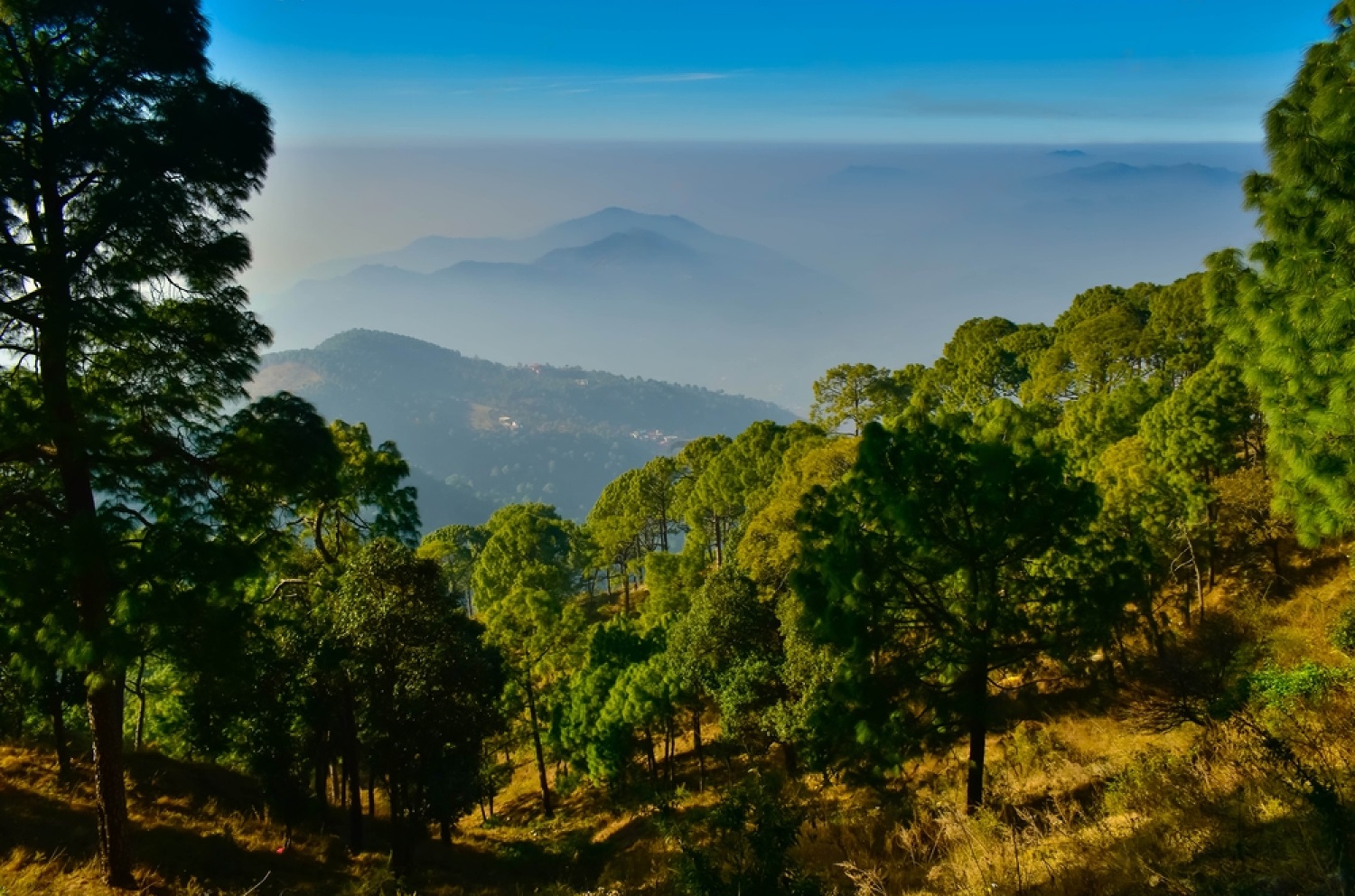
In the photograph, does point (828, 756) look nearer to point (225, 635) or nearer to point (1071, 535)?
point (1071, 535)

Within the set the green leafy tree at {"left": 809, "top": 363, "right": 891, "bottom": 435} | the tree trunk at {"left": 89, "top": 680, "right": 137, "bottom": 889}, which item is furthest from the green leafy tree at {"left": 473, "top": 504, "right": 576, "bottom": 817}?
the green leafy tree at {"left": 809, "top": 363, "right": 891, "bottom": 435}

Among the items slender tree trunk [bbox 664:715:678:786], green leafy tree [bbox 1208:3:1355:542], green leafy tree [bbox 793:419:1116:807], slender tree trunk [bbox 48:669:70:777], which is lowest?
slender tree trunk [bbox 664:715:678:786]

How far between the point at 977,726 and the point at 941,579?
229cm

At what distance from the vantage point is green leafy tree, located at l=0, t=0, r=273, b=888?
23.3 feet

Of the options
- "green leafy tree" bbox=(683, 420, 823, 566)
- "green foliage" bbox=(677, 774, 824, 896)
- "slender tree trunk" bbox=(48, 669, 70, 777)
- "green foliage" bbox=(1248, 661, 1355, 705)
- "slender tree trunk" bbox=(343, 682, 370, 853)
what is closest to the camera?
"green foliage" bbox=(677, 774, 824, 896)

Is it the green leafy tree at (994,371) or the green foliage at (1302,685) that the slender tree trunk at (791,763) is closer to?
the green foliage at (1302,685)

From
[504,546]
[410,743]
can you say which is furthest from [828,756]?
[504,546]

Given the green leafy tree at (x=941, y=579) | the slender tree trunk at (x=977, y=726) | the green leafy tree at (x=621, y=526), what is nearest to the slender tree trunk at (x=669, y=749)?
the slender tree trunk at (x=977, y=726)

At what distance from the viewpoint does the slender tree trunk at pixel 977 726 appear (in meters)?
10.3

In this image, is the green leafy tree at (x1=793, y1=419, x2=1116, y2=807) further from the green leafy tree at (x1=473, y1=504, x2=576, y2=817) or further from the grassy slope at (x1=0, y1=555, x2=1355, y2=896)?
the green leafy tree at (x1=473, y1=504, x2=576, y2=817)

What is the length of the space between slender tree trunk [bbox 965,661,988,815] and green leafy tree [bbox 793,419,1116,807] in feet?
0.07

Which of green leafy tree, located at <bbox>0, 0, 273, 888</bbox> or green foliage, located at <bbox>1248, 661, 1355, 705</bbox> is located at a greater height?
green leafy tree, located at <bbox>0, 0, 273, 888</bbox>

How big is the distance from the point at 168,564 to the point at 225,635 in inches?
41.6

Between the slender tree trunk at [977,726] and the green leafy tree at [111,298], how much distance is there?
1086 centimetres
